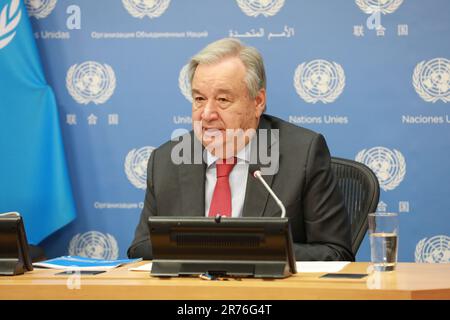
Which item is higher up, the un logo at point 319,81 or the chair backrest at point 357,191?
the un logo at point 319,81

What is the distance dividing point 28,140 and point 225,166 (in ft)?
5.60

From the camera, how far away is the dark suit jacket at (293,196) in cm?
284

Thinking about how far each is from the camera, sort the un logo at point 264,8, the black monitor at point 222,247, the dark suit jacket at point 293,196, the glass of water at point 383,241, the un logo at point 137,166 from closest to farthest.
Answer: the black monitor at point 222,247, the glass of water at point 383,241, the dark suit jacket at point 293,196, the un logo at point 264,8, the un logo at point 137,166

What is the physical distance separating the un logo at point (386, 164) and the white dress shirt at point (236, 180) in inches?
53.8

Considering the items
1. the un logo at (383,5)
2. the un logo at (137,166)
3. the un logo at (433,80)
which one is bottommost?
the un logo at (137,166)

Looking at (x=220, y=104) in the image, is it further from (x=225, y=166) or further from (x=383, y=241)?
(x=383, y=241)

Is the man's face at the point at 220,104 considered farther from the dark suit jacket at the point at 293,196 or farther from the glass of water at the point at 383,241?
the glass of water at the point at 383,241

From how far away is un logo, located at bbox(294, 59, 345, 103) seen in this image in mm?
4242

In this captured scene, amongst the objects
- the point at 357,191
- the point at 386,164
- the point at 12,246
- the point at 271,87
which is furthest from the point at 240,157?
the point at 386,164

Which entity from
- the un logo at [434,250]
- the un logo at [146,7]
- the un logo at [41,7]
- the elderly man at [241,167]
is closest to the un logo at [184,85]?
the un logo at [146,7]

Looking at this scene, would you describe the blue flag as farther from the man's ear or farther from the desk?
the desk

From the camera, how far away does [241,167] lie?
3010 millimetres
